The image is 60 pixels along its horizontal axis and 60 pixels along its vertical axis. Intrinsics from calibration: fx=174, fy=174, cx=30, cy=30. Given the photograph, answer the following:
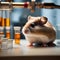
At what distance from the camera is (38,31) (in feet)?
2.70

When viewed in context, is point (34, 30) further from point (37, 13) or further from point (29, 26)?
point (37, 13)

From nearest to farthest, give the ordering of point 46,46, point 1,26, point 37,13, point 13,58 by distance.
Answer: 1. point 13,58
2. point 46,46
3. point 1,26
4. point 37,13

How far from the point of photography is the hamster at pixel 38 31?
0.82 metres

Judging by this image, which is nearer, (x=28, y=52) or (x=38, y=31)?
(x=28, y=52)

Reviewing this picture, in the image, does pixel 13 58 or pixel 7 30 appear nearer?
pixel 13 58

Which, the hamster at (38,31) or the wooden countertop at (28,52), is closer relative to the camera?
the wooden countertop at (28,52)

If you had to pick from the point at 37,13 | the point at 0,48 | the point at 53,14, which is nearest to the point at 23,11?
the point at 37,13

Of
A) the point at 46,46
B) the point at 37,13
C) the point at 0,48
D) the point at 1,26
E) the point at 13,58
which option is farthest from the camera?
the point at 37,13

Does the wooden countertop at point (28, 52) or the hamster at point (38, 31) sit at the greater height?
the hamster at point (38, 31)

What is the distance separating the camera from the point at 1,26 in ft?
Result: 3.24

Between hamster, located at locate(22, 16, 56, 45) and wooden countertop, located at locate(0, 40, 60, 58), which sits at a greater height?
hamster, located at locate(22, 16, 56, 45)

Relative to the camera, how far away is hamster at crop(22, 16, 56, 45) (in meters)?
0.82

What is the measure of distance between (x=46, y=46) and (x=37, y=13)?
0.49m

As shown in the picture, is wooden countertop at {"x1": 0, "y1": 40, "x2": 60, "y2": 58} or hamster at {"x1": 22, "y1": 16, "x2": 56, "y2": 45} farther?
hamster at {"x1": 22, "y1": 16, "x2": 56, "y2": 45}
